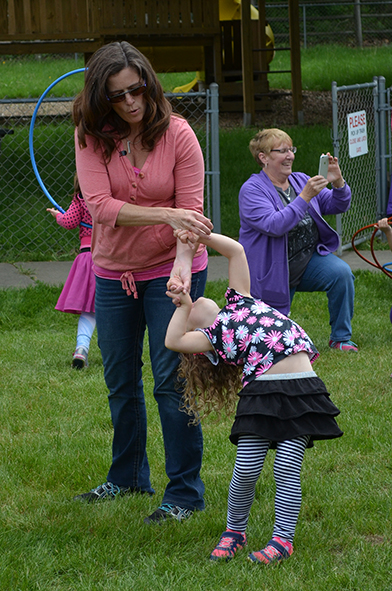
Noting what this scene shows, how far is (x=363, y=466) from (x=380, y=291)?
393cm

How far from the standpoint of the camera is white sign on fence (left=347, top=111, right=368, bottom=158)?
820cm

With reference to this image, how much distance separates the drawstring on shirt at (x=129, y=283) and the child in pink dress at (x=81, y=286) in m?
2.51

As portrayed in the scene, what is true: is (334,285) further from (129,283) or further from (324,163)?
(129,283)

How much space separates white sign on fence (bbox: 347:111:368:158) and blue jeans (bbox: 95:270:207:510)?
5492mm

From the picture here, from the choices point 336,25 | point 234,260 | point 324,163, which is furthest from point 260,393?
point 336,25

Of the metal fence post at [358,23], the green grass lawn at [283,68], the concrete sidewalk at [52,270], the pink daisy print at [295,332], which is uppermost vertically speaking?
the metal fence post at [358,23]

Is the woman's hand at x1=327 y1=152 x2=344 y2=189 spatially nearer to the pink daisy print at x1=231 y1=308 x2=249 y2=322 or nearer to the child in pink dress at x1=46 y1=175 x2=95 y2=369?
the child in pink dress at x1=46 y1=175 x2=95 y2=369

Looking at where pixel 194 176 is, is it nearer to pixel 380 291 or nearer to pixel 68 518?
pixel 68 518

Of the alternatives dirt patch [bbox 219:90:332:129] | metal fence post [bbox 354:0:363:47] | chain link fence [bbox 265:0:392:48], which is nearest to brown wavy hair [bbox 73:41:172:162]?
dirt patch [bbox 219:90:332:129]

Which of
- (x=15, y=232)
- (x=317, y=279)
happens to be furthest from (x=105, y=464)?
(x=15, y=232)

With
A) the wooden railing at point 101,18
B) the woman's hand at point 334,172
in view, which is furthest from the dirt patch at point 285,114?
the woman's hand at point 334,172

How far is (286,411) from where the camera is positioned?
2.74 metres

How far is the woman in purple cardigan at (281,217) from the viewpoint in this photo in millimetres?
4965

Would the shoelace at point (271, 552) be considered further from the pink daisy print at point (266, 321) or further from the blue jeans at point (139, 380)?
the pink daisy print at point (266, 321)
